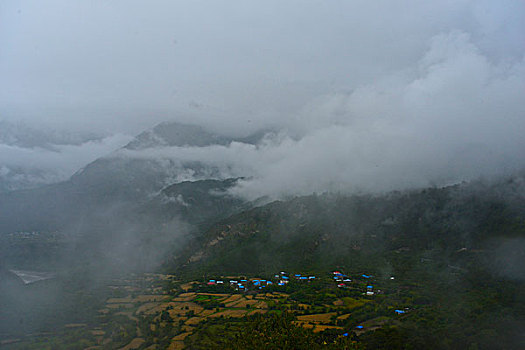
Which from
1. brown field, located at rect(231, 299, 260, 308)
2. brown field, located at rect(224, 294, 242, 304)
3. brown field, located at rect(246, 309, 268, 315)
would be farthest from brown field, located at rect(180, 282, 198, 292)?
brown field, located at rect(246, 309, 268, 315)

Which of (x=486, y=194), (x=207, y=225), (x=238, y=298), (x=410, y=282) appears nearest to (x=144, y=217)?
(x=207, y=225)

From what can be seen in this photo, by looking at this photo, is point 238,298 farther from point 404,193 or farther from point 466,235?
point 404,193

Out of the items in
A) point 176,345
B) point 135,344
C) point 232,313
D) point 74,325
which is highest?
point 232,313

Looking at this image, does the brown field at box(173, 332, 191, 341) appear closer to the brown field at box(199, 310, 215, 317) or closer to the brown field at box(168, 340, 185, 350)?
the brown field at box(168, 340, 185, 350)

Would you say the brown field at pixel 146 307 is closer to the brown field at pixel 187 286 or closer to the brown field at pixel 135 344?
the brown field at pixel 187 286

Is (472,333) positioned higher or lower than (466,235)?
lower

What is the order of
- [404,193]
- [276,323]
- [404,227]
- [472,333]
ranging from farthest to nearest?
[404,193] < [404,227] < [276,323] < [472,333]

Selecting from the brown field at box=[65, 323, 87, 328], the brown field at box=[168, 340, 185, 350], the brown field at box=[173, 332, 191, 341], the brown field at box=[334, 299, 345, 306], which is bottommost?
the brown field at box=[168, 340, 185, 350]

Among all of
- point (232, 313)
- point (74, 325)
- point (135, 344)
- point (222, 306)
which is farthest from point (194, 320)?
point (74, 325)

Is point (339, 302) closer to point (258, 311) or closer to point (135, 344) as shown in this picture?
point (258, 311)
